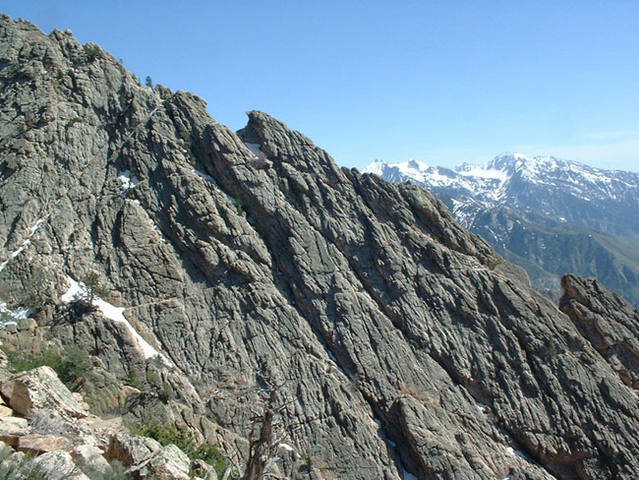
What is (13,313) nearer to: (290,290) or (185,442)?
(185,442)

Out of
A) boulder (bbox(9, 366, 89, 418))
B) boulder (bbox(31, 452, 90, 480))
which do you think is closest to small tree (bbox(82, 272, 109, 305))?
boulder (bbox(9, 366, 89, 418))

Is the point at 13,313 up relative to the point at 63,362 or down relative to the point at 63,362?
up

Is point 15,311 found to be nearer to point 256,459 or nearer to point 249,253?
point 249,253

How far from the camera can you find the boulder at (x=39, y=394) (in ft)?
63.9

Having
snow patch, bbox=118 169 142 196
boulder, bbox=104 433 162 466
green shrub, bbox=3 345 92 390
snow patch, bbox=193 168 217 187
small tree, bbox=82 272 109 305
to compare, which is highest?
snow patch, bbox=193 168 217 187

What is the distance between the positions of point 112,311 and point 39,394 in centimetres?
2213

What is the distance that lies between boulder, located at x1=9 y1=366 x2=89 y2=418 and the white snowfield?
52.1 feet

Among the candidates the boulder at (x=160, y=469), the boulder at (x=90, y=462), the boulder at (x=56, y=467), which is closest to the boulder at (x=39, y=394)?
the boulder at (x=90, y=462)

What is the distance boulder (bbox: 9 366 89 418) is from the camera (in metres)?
19.5

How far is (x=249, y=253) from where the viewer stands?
1927 inches

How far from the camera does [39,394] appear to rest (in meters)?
20.3

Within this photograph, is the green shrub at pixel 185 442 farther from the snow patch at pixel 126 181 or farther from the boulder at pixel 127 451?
the snow patch at pixel 126 181

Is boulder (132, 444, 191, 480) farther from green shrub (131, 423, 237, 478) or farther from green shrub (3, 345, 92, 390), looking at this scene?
green shrub (3, 345, 92, 390)

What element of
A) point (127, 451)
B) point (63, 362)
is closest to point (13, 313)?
point (63, 362)
